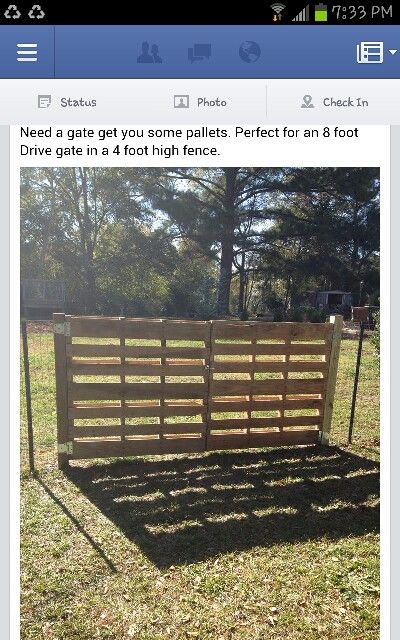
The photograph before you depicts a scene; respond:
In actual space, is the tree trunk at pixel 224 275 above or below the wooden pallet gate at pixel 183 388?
above

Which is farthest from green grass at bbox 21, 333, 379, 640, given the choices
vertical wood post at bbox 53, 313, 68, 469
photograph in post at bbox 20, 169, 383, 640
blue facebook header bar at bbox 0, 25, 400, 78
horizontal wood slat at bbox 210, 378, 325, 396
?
blue facebook header bar at bbox 0, 25, 400, 78

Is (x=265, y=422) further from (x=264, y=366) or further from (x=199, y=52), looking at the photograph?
(x=199, y=52)

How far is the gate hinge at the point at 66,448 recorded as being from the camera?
4945 mm

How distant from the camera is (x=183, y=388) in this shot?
5336 mm

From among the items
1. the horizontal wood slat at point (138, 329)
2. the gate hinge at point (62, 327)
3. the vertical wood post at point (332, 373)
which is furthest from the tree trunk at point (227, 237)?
the gate hinge at point (62, 327)

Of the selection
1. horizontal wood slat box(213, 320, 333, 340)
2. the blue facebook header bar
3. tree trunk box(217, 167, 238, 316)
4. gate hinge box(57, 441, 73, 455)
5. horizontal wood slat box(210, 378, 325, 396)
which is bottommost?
gate hinge box(57, 441, 73, 455)

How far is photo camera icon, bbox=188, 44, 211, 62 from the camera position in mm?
1993

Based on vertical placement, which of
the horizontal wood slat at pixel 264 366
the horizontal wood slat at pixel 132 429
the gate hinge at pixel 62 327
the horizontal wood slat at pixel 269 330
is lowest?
the horizontal wood slat at pixel 132 429

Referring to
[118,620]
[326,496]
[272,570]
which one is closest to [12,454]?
[118,620]

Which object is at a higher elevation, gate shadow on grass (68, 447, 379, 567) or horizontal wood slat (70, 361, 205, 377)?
horizontal wood slat (70, 361, 205, 377)
